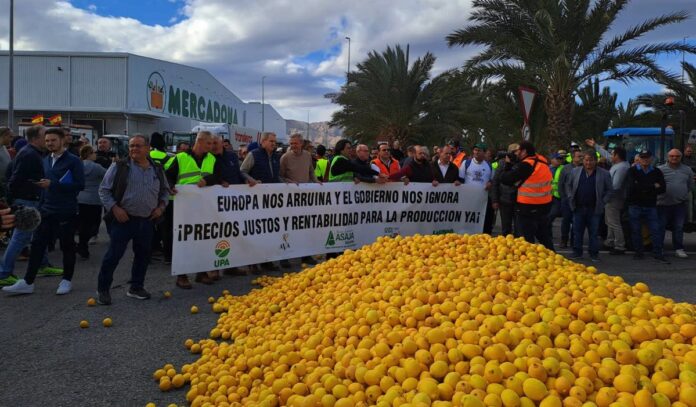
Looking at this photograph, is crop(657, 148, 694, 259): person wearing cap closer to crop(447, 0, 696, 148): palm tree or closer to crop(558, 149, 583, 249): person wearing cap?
crop(558, 149, 583, 249): person wearing cap

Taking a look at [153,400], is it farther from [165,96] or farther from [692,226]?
[165,96]

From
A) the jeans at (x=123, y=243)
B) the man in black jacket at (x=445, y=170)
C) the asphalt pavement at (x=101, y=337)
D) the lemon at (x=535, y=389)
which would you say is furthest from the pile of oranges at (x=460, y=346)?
the man in black jacket at (x=445, y=170)

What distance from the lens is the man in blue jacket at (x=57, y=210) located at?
632 centimetres

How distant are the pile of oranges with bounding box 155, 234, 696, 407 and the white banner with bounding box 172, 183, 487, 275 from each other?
2056 millimetres

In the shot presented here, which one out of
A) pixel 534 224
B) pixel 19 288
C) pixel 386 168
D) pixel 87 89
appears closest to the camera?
pixel 19 288

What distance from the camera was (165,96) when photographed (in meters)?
45.0

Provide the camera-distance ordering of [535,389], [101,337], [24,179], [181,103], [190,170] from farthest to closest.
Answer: [181,103] < [190,170] < [24,179] < [101,337] < [535,389]

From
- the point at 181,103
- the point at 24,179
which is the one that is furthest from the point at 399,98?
the point at 181,103

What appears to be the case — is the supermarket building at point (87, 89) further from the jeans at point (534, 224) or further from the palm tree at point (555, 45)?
the jeans at point (534, 224)

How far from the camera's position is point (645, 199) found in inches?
361

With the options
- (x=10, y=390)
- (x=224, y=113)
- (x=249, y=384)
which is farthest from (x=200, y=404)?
(x=224, y=113)

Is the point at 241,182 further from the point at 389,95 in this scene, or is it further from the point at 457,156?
the point at 389,95

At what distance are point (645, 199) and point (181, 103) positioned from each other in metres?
44.8

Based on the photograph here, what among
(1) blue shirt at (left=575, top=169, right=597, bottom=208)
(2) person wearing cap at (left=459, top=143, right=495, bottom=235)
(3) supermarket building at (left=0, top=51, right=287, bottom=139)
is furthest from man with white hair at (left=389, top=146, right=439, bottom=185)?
(3) supermarket building at (left=0, top=51, right=287, bottom=139)
